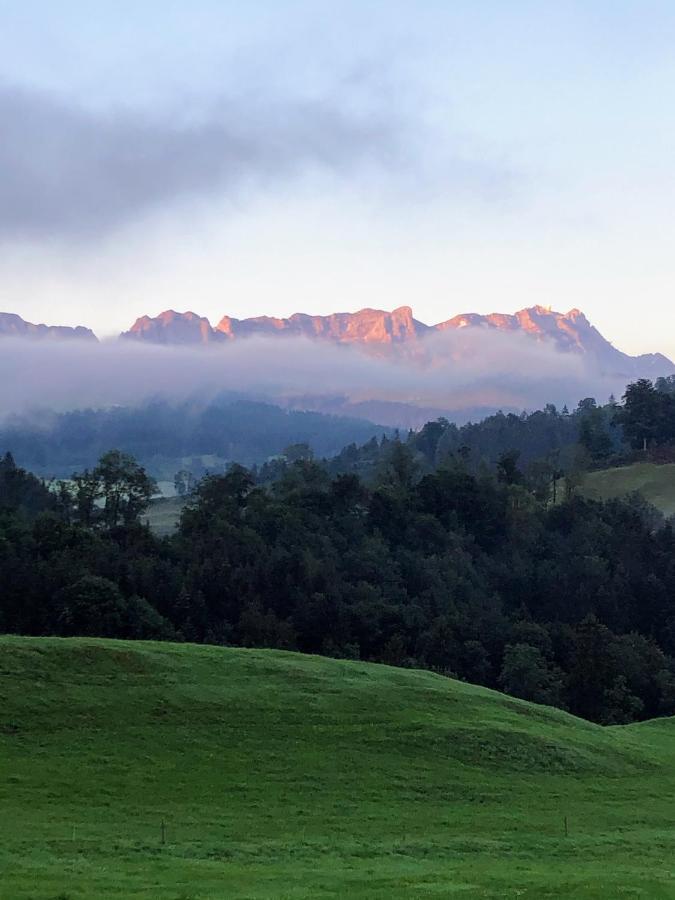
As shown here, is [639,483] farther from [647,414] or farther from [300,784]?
[300,784]

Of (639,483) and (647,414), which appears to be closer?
(639,483)

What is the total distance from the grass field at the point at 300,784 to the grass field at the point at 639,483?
320 ft

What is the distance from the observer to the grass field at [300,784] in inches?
816

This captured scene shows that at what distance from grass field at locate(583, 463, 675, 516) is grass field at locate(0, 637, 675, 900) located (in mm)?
97587

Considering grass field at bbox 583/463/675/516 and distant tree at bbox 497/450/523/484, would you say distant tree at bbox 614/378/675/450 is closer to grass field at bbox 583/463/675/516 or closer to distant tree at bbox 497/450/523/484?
grass field at bbox 583/463/675/516

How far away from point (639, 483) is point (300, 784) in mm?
122955

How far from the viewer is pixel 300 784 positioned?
3053 centimetres

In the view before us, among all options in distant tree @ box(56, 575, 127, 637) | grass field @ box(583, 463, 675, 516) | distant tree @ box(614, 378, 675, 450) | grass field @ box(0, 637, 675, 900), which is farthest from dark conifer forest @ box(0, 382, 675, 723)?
distant tree @ box(614, 378, 675, 450)

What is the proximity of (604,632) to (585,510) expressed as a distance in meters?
39.5

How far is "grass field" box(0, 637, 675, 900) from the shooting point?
20.7 meters

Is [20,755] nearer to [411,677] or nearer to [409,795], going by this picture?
[409,795]

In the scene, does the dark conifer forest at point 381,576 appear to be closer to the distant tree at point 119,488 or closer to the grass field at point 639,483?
the distant tree at point 119,488

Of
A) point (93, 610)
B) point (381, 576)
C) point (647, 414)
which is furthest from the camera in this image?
point (647, 414)

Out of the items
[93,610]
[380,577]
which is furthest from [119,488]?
[93,610]
